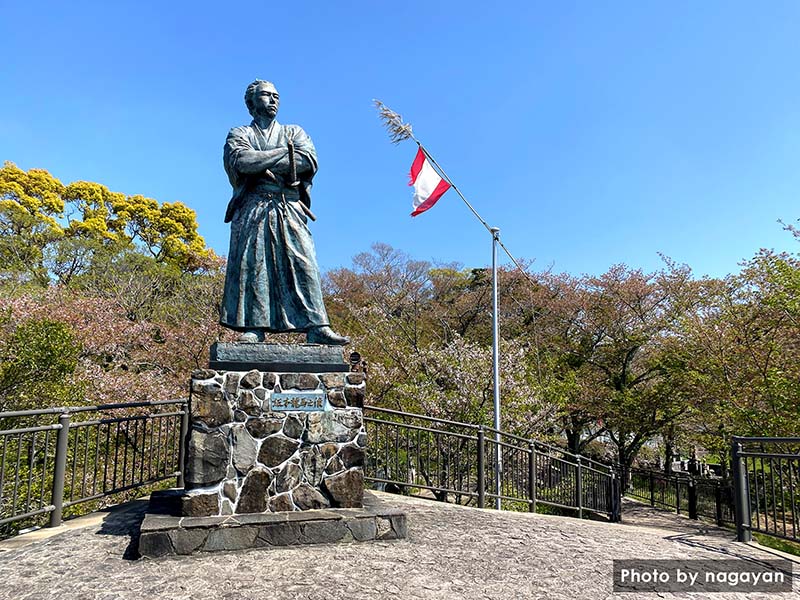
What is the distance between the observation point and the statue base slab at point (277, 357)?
14.1 ft

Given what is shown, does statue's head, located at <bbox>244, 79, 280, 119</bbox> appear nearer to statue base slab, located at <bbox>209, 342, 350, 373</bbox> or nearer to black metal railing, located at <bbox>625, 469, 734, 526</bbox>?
statue base slab, located at <bbox>209, 342, 350, 373</bbox>

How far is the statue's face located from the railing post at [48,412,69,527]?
3473mm

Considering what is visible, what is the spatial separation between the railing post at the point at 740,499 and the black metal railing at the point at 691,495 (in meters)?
7.75

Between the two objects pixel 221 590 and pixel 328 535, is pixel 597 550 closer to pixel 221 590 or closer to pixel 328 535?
pixel 328 535

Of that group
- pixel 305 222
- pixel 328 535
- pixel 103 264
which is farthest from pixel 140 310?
pixel 328 535

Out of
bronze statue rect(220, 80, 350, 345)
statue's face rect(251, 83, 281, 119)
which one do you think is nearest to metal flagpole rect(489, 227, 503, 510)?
bronze statue rect(220, 80, 350, 345)

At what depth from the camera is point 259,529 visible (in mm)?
3896

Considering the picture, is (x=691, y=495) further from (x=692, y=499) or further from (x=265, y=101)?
(x=265, y=101)

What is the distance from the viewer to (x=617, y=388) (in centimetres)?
1756

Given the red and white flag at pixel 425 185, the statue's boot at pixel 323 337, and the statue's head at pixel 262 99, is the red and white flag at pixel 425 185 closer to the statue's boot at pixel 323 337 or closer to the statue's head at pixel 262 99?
the statue's head at pixel 262 99

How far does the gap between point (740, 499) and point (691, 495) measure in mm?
9060

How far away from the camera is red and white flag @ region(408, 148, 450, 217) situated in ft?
33.4

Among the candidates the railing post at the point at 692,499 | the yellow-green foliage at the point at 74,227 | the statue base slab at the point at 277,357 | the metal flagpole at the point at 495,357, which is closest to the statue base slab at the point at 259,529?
the statue base slab at the point at 277,357

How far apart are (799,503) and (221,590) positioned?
12.1 metres
